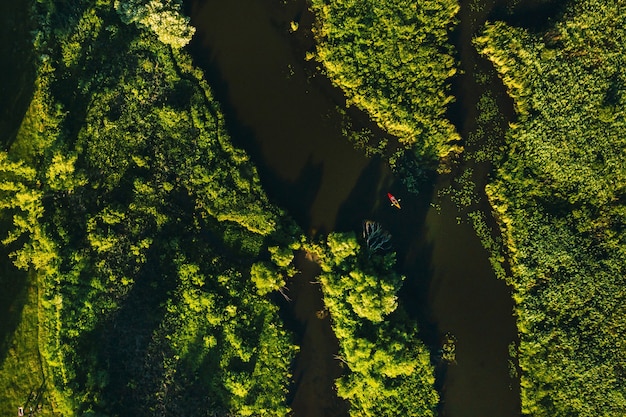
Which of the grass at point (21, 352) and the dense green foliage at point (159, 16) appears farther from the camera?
the dense green foliage at point (159, 16)

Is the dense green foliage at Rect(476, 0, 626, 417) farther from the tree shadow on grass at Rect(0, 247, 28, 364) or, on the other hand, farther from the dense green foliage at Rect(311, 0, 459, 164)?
the tree shadow on grass at Rect(0, 247, 28, 364)

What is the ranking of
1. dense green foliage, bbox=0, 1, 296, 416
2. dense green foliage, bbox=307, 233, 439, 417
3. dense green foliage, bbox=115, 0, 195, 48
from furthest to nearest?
dense green foliage, bbox=307, 233, 439, 417 → dense green foliage, bbox=115, 0, 195, 48 → dense green foliage, bbox=0, 1, 296, 416

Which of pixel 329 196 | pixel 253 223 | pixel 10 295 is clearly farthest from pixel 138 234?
pixel 329 196

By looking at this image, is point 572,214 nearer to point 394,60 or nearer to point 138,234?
point 394,60

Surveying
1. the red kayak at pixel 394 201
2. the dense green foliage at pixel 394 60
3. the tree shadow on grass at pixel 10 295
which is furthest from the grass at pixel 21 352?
the dense green foliage at pixel 394 60

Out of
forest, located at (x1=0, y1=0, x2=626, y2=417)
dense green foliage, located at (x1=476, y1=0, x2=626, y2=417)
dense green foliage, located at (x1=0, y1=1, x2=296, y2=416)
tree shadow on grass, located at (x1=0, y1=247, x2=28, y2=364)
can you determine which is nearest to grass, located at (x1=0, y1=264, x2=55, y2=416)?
tree shadow on grass, located at (x1=0, y1=247, x2=28, y2=364)

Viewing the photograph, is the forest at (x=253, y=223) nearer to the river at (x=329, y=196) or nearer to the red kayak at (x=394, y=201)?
the river at (x=329, y=196)
